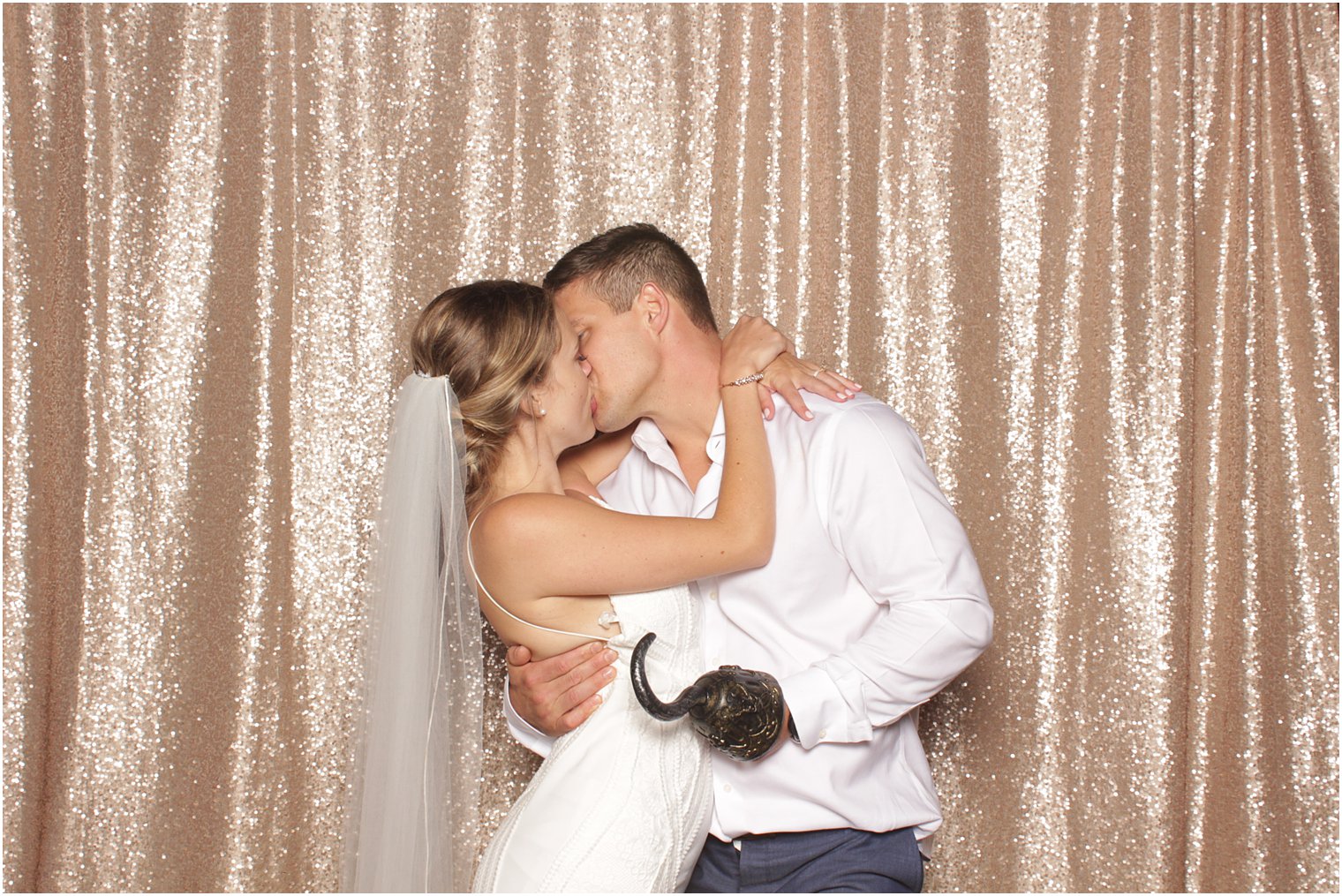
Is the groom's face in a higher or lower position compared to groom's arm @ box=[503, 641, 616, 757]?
higher

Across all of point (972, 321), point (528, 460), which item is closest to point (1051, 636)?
point (972, 321)

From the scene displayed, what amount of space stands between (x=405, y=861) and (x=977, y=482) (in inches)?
47.4

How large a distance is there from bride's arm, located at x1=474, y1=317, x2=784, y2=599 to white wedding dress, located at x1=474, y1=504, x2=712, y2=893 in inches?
2.7

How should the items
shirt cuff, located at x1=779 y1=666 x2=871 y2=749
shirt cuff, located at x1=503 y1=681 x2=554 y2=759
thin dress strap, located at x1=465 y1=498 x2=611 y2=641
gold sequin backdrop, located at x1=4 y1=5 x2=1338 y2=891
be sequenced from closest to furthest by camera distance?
shirt cuff, located at x1=779 y1=666 x2=871 y2=749 → thin dress strap, located at x1=465 y1=498 x2=611 y2=641 → shirt cuff, located at x1=503 y1=681 x2=554 y2=759 → gold sequin backdrop, located at x1=4 y1=5 x2=1338 y2=891

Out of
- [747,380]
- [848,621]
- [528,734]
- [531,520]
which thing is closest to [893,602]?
[848,621]

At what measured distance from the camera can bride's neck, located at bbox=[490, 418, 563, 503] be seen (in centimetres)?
160

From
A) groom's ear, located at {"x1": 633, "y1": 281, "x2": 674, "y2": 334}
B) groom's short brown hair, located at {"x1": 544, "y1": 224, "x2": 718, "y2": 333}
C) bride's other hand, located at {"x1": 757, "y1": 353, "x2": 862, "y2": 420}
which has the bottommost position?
bride's other hand, located at {"x1": 757, "y1": 353, "x2": 862, "y2": 420}

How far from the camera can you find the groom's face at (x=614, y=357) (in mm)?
1697

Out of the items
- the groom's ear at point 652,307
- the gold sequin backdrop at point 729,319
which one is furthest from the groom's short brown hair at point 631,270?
the gold sequin backdrop at point 729,319

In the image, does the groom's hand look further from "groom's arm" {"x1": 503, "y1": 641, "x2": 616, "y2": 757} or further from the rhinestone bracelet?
the rhinestone bracelet

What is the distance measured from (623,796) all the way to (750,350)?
2.14 ft

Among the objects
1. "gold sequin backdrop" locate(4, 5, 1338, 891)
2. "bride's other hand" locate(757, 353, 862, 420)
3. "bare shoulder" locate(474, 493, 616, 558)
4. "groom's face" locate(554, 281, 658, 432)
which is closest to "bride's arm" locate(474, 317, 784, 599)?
"bare shoulder" locate(474, 493, 616, 558)

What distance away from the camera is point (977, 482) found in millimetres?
2082

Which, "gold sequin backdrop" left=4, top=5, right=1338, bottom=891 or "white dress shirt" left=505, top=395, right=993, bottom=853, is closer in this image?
"white dress shirt" left=505, top=395, right=993, bottom=853
